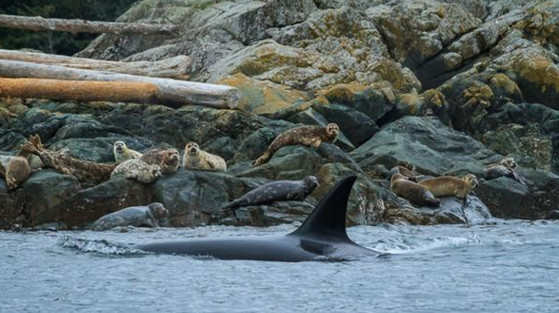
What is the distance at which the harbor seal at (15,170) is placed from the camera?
1352cm

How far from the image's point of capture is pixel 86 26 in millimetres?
29000

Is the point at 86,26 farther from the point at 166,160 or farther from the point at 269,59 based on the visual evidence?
the point at 166,160

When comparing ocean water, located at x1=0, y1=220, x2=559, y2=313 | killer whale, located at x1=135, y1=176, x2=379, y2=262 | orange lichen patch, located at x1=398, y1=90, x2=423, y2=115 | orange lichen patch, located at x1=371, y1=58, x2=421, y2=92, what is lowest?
ocean water, located at x1=0, y1=220, x2=559, y2=313

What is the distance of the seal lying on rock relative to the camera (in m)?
17.1

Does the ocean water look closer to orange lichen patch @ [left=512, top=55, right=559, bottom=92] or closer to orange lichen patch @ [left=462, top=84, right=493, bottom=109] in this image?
orange lichen patch @ [left=462, top=84, right=493, bottom=109]

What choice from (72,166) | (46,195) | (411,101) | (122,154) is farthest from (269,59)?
(46,195)

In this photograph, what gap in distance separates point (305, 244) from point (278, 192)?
5721 mm

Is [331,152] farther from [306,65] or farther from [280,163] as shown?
[306,65]

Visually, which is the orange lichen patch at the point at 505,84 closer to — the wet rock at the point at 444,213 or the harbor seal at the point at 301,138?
the harbor seal at the point at 301,138

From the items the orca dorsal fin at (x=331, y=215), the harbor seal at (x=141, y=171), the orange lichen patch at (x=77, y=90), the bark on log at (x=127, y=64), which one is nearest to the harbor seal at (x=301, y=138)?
the harbor seal at (x=141, y=171)

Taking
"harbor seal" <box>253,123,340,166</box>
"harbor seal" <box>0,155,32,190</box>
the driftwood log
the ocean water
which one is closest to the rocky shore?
"harbor seal" <box>0,155,32,190</box>

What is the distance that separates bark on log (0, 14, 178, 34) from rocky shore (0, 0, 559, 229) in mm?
545

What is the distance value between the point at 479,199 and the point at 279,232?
204 inches

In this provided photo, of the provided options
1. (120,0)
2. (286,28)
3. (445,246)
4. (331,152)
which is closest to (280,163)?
(331,152)
